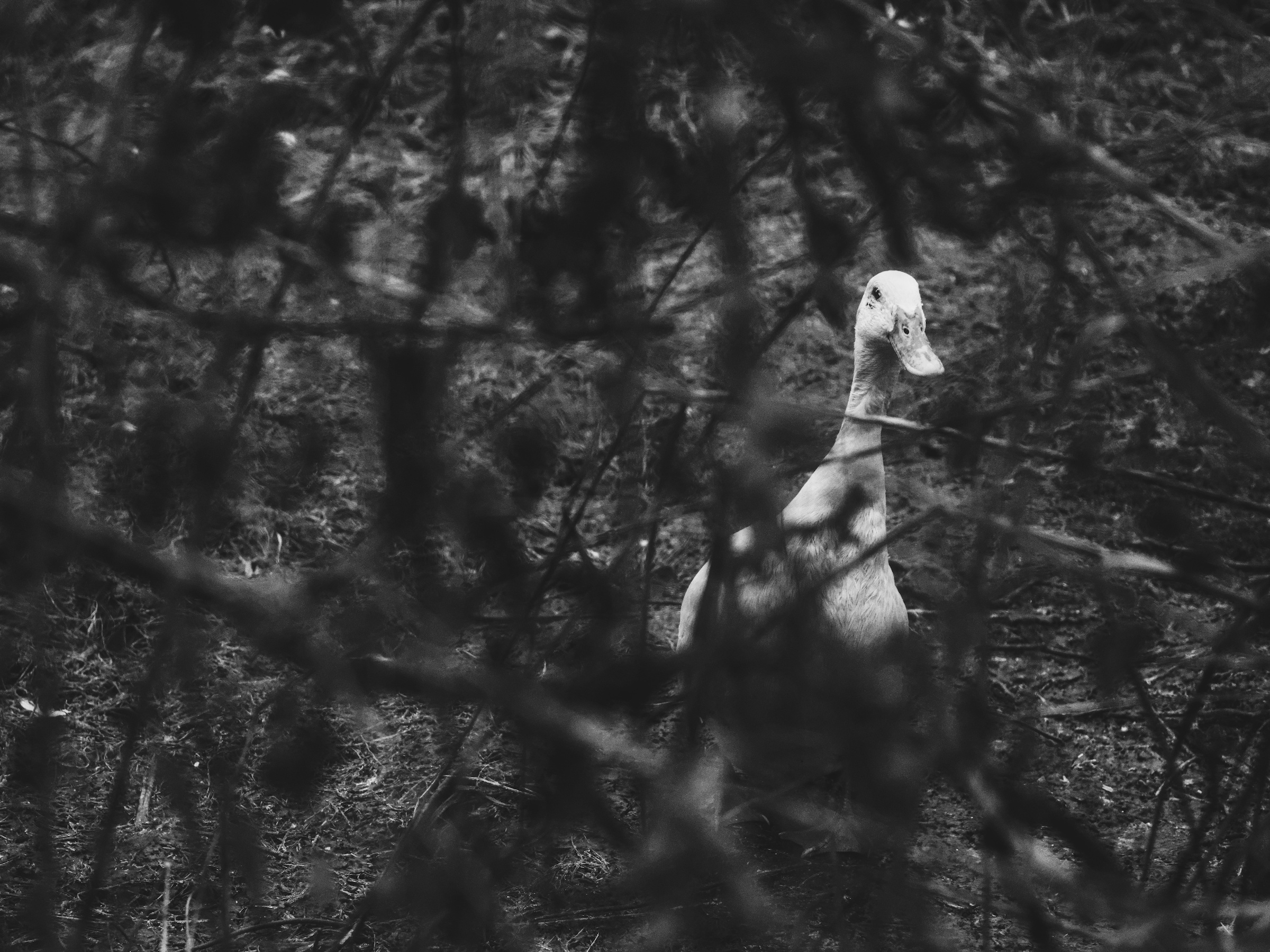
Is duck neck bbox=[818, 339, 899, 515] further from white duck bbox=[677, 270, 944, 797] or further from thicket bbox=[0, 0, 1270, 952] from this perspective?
white duck bbox=[677, 270, 944, 797]

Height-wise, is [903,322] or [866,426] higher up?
[903,322]

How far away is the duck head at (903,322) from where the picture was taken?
2.52 m

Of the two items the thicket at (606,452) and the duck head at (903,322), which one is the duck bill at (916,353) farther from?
the thicket at (606,452)

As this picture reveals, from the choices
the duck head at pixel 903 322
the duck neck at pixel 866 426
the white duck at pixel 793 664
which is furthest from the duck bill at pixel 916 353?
the white duck at pixel 793 664

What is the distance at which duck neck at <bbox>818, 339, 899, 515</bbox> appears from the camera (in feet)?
7.89

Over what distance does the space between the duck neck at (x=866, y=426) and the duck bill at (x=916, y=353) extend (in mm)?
113

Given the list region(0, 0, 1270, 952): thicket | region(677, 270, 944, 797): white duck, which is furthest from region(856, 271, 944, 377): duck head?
region(677, 270, 944, 797): white duck

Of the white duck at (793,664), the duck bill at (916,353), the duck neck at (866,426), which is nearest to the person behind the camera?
the white duck at (793,664)

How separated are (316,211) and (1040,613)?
243 centimetres

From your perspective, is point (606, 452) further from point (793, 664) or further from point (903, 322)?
point (903, 322)

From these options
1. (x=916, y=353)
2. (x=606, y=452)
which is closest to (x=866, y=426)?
(x=916, y=353)

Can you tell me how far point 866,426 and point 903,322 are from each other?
0.63 feet

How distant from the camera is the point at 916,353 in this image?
253 cm

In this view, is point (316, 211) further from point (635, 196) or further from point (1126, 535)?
point (1126, 535)
